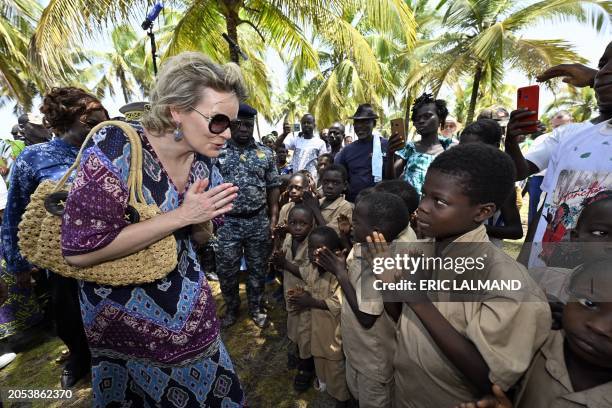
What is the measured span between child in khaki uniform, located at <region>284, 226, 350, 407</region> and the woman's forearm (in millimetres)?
1160

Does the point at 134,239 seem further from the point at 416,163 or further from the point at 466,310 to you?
the point at 416,163

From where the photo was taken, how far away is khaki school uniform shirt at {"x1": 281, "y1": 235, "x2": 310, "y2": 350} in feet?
8.04

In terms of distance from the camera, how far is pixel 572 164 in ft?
5.19

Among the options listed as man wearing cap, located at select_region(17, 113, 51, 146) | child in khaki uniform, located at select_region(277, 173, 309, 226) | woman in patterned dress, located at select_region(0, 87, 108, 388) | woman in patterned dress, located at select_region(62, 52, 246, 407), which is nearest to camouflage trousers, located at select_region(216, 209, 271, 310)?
child in khaki uniform, located at select_region(277, 173, 309, 226)

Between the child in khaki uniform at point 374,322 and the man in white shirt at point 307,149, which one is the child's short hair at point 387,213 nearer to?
the child in khaki uniform at point 374,322

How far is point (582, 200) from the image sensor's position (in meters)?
1.48

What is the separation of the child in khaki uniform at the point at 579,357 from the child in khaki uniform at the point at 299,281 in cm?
150

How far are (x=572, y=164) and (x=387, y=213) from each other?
36.8 inches

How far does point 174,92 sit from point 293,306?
166 centimetres

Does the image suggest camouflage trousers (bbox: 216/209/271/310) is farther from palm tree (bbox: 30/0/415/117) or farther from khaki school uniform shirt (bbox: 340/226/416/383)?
palm tree (bbox: 30/0/415/117)

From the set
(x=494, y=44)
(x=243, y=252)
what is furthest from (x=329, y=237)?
(x=494, y=44)

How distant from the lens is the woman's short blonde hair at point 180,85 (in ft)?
4.26

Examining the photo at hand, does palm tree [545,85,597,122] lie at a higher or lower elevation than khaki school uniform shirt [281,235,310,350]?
lower

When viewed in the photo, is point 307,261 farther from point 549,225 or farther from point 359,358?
point 549,225
